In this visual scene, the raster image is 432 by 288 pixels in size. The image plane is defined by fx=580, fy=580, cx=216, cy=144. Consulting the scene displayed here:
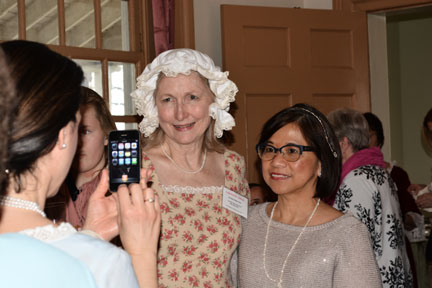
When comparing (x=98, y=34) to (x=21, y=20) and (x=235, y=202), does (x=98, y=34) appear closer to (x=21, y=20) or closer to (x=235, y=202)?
(x=21, y=20)

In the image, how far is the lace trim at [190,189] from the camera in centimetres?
238

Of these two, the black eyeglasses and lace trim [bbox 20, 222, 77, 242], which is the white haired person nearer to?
the black eyeglasses

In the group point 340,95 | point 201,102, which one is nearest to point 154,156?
point 201,102

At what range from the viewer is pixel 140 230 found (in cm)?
137

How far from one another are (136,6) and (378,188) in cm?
216

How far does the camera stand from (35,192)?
1.10 metres

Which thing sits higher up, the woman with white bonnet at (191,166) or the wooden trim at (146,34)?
the wooden trim at (146,34)

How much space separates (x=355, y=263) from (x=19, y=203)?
125 cm

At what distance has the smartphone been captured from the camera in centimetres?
159

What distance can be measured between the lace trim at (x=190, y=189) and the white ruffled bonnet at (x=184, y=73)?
309 mm

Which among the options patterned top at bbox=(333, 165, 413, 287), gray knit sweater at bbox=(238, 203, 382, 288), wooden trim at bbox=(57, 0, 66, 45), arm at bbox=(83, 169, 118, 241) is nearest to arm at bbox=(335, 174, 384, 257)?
patterned top at bbox=(333, 165, 413, 287)

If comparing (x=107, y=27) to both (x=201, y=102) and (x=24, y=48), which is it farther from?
(x=24, y=48)

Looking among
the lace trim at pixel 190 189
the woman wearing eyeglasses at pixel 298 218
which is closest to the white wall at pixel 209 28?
the lace trim at pixel 190 189

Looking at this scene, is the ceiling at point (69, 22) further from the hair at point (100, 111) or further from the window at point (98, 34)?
the hair at point (100, 111)
